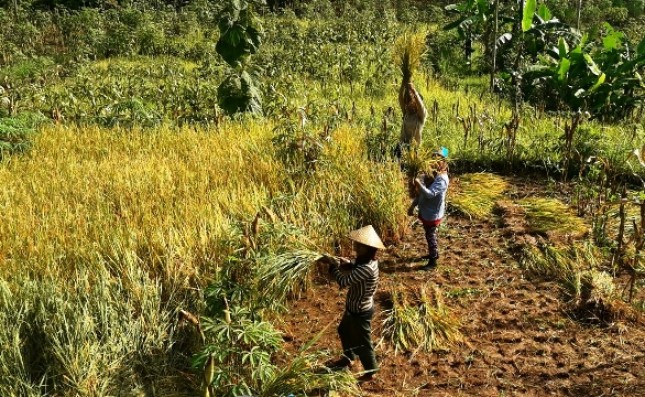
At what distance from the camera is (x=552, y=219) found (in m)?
4.91

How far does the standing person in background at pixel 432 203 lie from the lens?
4.05 meters

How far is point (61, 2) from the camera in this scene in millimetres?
17859

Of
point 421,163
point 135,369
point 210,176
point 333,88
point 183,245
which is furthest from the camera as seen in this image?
point 333,88

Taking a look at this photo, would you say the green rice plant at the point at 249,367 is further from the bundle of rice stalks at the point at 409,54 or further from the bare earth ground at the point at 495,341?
the bundle of rice stalks at the point at 409,54

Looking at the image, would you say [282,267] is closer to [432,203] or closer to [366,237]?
[366,237]

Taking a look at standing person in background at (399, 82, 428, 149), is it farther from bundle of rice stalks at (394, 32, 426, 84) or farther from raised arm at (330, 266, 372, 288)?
raised arm at (330, 266, 372, 288)

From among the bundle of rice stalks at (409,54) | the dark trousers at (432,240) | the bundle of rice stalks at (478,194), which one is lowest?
the bundle of rice stalks at (478,194)

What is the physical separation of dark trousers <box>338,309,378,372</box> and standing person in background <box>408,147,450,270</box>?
1258mm

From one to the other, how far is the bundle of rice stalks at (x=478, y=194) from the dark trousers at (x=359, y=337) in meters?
2.36

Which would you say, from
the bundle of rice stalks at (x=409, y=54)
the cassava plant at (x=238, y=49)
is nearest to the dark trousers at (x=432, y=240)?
the bundle of rice stalks at (x=409, y=54)

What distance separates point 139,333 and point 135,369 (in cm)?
18

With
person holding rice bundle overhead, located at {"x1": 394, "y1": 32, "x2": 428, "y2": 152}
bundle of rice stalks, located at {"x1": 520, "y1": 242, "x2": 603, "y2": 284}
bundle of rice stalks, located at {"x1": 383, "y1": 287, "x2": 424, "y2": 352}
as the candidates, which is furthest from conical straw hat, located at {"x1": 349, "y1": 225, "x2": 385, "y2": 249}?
person holding rice bundle overhead, located at {"x1": 394, "y1": 32, "x2": 428, "y2": 152}

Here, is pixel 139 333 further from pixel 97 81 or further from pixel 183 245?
pixel 97 81

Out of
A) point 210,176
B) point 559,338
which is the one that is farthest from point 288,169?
point 559,338
